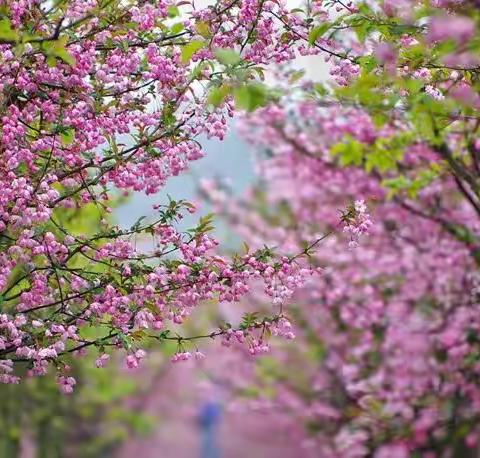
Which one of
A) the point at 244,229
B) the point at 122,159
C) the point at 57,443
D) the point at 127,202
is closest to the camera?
the point at 122,159

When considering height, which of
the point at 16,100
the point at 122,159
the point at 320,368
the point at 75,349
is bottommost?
the point at 75,349

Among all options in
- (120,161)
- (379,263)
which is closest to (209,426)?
(379,263)

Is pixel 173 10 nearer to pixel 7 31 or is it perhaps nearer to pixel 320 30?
pixel 320 30

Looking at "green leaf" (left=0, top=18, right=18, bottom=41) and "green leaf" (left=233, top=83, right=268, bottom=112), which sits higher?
"green leaf" (left=0, top=18, right=18, bottom=41)

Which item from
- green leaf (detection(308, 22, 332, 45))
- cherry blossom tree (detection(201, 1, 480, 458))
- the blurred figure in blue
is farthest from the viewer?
the blurred figure in blue

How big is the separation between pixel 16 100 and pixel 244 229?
7551 millimetres

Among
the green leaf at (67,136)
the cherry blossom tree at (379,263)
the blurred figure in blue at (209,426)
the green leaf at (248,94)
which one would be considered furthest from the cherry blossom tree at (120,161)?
the blurred figure in blue at (209,426)

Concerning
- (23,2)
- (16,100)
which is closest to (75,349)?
(16,100)

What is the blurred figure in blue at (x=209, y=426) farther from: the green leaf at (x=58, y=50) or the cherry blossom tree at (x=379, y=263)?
the green leaf at (x=58, y=50)

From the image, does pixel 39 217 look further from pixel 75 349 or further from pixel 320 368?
pixel 320 368

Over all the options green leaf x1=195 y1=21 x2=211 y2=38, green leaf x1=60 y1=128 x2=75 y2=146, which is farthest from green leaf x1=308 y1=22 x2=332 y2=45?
green leaf x1=60 y1=128 x2=75 y2=146

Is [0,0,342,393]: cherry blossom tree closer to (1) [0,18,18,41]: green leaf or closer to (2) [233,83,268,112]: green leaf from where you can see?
(1) [0,18,18,41]: green leaf

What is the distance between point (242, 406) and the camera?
16.2m

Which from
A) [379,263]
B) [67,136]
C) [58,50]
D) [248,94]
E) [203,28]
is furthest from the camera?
[379,263]
